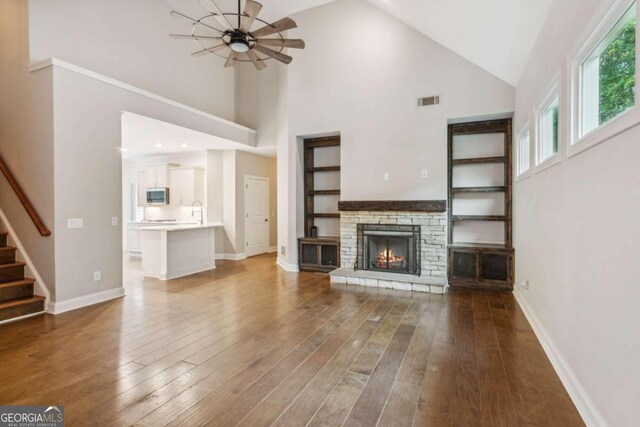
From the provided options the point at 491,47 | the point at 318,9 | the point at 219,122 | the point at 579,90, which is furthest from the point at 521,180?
the point at 219,122

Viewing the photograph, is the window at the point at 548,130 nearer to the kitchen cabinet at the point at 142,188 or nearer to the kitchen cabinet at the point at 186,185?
the kitchen cabinet at the point at 186,185

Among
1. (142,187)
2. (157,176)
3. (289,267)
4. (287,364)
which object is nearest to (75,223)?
(287,364)

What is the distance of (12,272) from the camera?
408 centimetres

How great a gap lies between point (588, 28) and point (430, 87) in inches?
133

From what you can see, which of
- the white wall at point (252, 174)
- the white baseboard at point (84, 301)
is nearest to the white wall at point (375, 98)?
the white wall at point (252, 174)

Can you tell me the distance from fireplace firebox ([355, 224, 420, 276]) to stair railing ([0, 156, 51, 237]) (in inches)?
176

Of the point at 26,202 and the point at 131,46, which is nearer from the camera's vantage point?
the point at 26,202

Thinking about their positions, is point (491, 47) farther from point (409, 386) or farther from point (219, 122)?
point (219, 122)

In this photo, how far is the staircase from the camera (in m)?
3.72

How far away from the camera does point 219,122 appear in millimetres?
6609

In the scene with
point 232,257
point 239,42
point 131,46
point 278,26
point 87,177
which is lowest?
point 232,257

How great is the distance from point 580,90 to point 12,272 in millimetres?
6271

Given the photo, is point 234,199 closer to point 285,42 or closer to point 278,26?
point 285,42

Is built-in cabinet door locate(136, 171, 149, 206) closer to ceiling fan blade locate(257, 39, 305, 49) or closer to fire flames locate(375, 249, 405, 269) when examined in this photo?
ceiling fan blade locate(257, 39, 305, 49)
